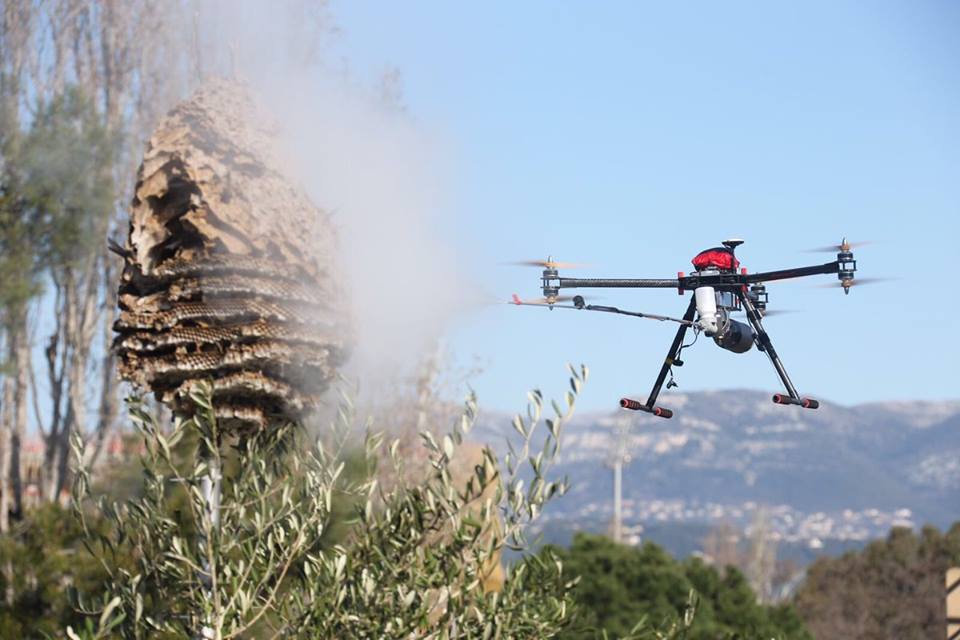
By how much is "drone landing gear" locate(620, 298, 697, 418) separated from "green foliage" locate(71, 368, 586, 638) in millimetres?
2999

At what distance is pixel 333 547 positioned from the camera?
8.19 metres

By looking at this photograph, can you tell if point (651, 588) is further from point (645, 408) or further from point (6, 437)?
point (645, 408)

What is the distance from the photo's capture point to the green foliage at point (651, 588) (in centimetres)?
3162

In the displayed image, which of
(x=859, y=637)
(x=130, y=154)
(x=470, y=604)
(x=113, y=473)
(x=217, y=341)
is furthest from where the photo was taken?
(x=859, y=637)

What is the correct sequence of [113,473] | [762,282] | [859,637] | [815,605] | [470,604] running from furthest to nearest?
[815,605] < [859,637] < [113,473] < [470,604] < [762,282]

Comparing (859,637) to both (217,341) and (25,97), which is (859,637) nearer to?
(25,97)

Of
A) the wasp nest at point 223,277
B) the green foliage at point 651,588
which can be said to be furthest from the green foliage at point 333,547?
the green foliage at point 651,588

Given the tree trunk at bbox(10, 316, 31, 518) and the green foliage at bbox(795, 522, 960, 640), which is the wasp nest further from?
the green foliage at bbox(795, 522, 960, 640)

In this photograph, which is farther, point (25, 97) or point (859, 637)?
point (859, 637)

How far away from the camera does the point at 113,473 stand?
23328 mm

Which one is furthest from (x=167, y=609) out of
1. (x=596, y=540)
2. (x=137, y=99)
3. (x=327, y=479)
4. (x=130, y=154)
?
(x=596, y=540)

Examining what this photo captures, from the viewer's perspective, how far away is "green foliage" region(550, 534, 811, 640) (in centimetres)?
3162

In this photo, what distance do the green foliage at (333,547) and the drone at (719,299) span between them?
2.98m

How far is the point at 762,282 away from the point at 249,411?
4.32 meters
